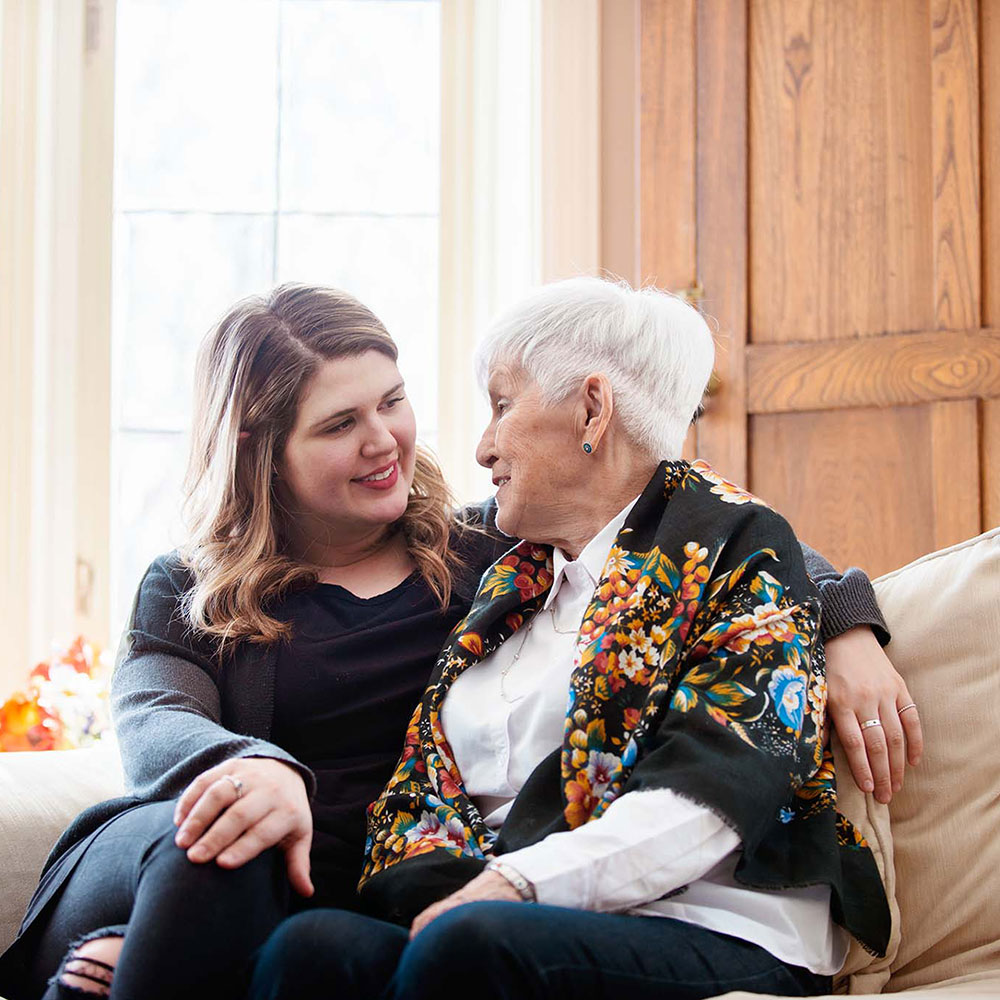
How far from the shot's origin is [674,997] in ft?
3.88

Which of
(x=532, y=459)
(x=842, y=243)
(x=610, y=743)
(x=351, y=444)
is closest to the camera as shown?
(x=610, y=743)

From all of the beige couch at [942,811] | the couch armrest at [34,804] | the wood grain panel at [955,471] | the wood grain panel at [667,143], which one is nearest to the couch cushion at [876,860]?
the beige couch at [942,811]

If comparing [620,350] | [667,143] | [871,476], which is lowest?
[871,476]

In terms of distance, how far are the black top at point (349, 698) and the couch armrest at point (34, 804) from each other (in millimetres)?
285

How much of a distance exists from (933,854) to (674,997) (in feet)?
1.38

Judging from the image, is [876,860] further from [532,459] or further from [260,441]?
[260,441]

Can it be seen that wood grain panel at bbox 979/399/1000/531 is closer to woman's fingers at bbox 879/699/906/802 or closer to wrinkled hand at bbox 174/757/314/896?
woman's fingers at bbox 879/699/906/802

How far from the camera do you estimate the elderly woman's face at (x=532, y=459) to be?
5.16 feet

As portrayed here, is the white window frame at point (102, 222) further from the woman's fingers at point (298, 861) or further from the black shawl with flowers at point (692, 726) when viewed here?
the woman's fingers at point (298, 861)

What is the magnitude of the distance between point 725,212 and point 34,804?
177cm

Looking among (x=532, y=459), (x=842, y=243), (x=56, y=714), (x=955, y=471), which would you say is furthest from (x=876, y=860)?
(x=56, y=714)

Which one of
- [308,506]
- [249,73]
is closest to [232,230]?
[249,73]

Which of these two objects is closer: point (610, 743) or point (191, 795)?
point (191, 795)

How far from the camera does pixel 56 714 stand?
2768 mm
